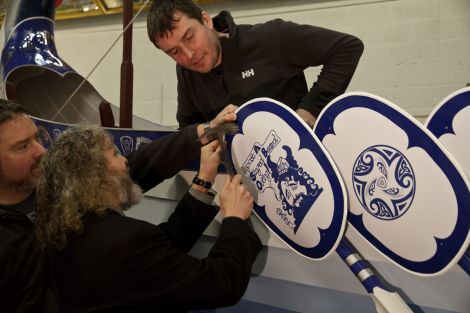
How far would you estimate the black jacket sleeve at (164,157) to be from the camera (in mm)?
886

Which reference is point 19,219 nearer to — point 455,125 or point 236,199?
point 236,199

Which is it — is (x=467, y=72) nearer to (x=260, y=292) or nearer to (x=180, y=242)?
(x=260, y=292)

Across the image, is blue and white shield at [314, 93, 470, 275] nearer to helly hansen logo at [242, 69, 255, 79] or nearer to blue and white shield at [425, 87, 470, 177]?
blue and white shield at [425, 87, 470, 177]

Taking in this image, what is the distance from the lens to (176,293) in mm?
685

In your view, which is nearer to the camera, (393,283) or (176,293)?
(176,293)

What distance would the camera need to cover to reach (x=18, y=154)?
2.99ft

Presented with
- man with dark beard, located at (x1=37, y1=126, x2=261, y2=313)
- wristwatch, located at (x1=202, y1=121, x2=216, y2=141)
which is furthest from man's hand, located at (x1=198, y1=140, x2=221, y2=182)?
man with dark beard, located at (x1=37, y1=126, x2=261, y2=313)

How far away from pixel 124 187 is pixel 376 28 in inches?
72.4

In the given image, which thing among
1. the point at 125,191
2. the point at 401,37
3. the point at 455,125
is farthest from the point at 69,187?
the point at 401,37

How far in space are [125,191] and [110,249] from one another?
0.42 ft

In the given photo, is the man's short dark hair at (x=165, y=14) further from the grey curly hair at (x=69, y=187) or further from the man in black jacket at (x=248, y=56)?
the grey curly hair at (x=69, y=187)

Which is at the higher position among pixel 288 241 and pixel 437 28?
pixel 437 28

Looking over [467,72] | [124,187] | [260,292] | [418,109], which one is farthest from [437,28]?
[124,187]

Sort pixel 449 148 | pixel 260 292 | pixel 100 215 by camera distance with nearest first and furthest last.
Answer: pixel 449 148, pixel 100 215, pixel 260 292
